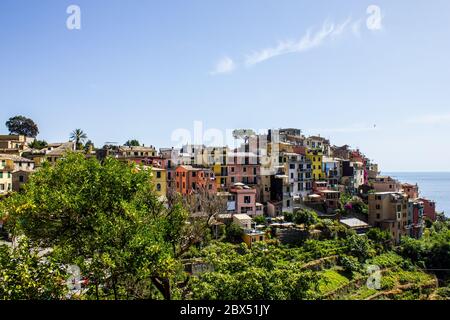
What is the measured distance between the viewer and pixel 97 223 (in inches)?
401

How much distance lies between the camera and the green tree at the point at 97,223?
954 centimetres

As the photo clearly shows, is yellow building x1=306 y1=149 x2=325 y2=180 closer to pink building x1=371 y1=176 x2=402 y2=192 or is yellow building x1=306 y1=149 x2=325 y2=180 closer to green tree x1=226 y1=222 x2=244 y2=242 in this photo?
pink building x1=371 y1=176 x2=402 y2=192

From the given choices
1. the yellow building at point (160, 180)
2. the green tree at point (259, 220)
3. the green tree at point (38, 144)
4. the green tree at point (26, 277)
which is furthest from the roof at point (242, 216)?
the green tree at point (38, 144)

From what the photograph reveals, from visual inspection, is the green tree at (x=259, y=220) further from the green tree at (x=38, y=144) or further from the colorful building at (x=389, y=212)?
the green tree at (x=38, y=144)

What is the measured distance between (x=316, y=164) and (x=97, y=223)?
144 feet

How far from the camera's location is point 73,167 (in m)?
11.4

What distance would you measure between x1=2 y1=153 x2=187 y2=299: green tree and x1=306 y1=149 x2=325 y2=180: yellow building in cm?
4074

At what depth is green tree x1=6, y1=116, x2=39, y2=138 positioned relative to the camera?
209ft

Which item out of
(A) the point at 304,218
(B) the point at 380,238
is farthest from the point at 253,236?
(B) the point at 380,238

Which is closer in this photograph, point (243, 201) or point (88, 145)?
point (243, 201)

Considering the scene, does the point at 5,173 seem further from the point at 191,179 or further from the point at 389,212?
the point at 389,212
